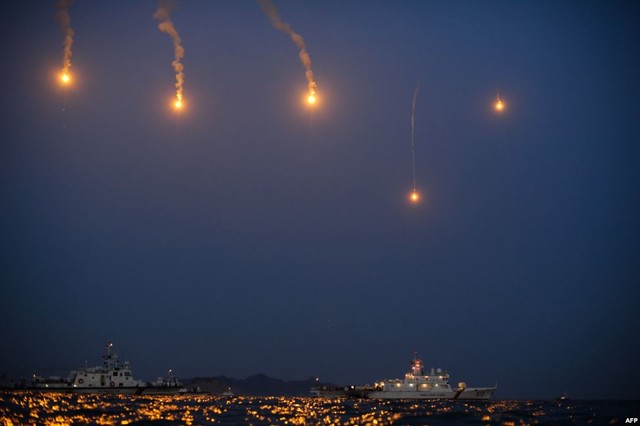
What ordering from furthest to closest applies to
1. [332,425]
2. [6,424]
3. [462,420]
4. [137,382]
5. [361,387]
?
[361,387] → [137,382] → [462,420] → [332,425] → [6,424]

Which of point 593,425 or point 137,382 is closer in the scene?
point 593,425

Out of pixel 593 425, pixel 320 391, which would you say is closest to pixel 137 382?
pixel 320 391

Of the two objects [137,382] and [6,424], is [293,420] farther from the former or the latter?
[137,382]

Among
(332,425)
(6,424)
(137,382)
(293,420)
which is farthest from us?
(137,382)
